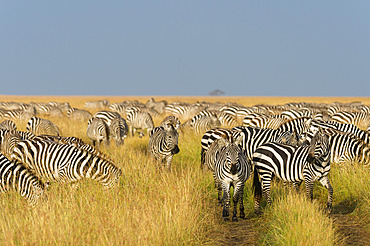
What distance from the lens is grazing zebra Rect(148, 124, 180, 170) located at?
10.8 meters

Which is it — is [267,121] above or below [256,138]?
above

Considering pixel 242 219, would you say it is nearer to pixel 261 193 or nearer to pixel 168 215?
pixel 261 193

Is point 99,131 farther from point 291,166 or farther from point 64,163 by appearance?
point 291,166

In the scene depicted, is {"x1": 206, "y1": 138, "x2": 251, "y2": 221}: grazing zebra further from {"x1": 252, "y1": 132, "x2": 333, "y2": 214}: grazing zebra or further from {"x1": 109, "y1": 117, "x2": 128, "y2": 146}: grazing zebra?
{"x1": 109, "y1": 117, "x2": 128, "y2": 146}: grazing zebra

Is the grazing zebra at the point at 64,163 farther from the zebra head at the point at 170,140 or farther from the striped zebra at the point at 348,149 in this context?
the striped zebra at the point at 348,149

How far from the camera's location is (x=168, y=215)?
690cm

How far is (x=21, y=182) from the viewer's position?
766 cm

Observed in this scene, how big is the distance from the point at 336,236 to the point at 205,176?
4218mm

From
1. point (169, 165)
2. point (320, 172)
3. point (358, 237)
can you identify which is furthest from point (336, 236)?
point (169, 165)

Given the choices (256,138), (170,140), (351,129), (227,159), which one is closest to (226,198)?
(227,159)

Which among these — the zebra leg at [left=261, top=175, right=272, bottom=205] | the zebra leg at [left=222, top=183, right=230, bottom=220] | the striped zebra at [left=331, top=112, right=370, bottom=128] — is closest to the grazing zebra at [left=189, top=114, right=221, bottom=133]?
the striped zebra at [left=331, top=112, right=370, bottom=128]

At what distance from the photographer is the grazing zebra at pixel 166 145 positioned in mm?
10781

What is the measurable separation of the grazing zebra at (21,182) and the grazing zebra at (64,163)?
0.89 meters

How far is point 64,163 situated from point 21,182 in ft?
3.84
